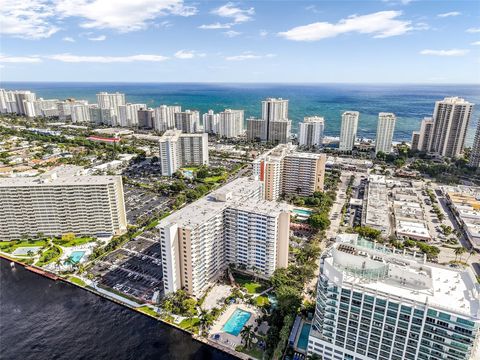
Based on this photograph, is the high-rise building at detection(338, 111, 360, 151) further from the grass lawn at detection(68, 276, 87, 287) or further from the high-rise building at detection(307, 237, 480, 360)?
the grass lawn at detection(68, 276, 87, 287)

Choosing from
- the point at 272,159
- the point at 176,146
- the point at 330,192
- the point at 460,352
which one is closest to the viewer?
the point at 460,352

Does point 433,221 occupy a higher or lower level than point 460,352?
lower

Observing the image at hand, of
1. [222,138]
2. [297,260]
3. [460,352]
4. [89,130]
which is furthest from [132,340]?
[89,130]

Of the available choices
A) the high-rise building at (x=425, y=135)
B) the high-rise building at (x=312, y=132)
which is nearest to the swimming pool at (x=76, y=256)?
the high-rise building at (x=312, y=132)

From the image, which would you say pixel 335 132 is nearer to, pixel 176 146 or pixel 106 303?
pixel 176 146

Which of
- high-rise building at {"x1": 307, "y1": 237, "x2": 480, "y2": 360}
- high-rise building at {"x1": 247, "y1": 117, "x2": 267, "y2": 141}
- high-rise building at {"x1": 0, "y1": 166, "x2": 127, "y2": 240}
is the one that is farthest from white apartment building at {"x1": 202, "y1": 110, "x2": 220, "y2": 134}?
high-rise building at {"x1": 307, "y1": 237, "x2": 480, "y2": 360}

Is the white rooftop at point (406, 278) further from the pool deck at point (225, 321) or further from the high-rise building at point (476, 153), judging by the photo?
the high-rise building at point (476, 153)
